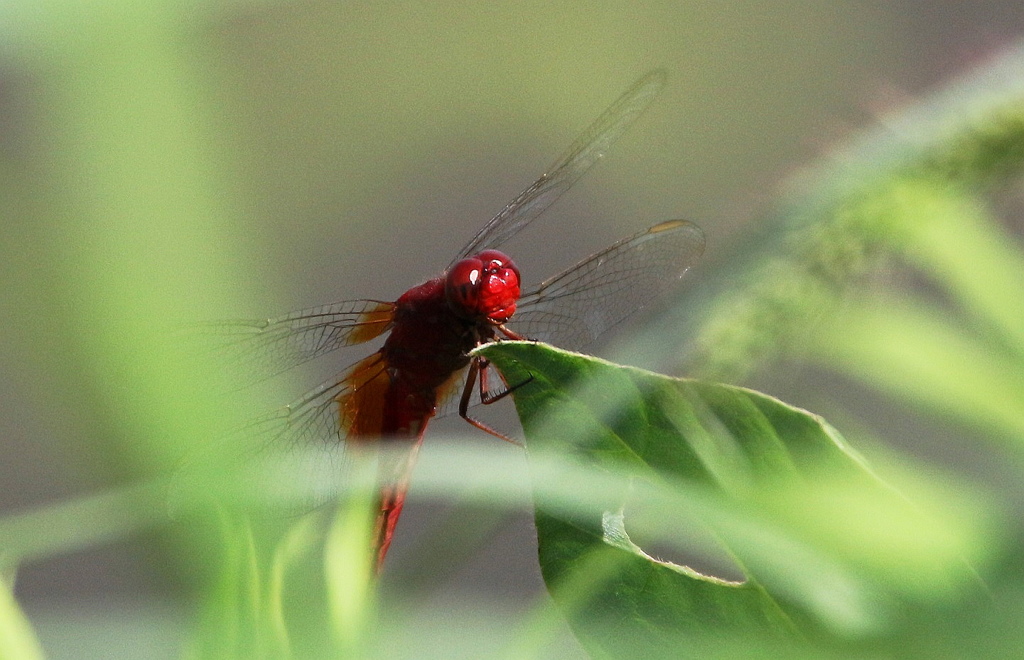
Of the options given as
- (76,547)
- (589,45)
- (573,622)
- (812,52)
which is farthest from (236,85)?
(573,622)

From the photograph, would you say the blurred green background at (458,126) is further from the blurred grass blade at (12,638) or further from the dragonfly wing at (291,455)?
the blurred grass blade at (12,638)

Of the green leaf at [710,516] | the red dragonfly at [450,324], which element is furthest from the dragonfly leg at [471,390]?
the green leaf at [710,516]

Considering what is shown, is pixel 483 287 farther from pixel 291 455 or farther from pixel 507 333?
pixel 291 455

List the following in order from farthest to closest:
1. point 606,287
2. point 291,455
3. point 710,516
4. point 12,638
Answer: point 606,287, point 291,455, point 12,638, point 710,516

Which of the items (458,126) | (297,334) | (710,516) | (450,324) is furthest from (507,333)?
(458,126)

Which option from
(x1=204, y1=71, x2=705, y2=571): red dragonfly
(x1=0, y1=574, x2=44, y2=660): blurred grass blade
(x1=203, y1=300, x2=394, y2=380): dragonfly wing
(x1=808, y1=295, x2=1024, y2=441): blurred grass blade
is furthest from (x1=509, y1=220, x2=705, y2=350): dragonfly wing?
(x1=0, y1=574, x2=44, y2=660): blurred grass blade

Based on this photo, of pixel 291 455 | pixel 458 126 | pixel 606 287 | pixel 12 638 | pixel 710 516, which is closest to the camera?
pixel 710 516
